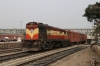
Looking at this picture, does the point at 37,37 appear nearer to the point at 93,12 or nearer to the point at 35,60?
the point at 35,60

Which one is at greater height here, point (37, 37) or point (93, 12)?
point (93, 12)

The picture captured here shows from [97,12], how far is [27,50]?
35.1 ft

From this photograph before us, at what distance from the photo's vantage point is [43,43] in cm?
2033

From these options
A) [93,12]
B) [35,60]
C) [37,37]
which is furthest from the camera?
[93,12]

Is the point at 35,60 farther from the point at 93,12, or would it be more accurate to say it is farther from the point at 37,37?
the point at 93,12

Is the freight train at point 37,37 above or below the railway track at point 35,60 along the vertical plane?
above

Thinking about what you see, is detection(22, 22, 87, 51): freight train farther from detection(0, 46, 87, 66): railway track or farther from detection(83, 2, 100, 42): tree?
detection(83, 2, 100, 42): tree

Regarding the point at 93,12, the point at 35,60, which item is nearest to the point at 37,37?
the point at 35,60

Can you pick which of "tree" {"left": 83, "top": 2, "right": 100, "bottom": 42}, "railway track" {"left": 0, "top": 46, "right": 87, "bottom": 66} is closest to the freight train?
"railway track" {"left": 0, "top": 46, "right": 87, "bottom": 66}

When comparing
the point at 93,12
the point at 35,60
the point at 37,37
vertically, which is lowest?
the point at 35,60

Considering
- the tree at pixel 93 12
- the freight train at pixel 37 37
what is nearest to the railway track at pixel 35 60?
the freight train at pixel 37 37

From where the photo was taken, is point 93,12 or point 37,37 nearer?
point 37,37

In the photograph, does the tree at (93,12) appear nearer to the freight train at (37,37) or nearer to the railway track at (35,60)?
the freight train at (37,37)

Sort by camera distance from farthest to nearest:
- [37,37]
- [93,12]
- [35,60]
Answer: [93,12] < [37,37] < [35,60]
